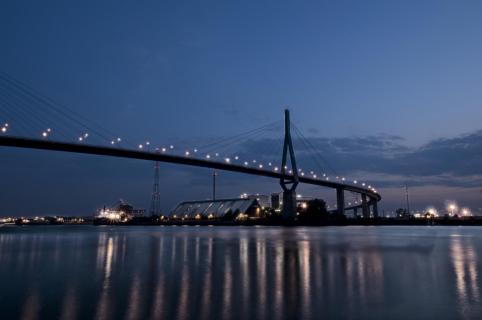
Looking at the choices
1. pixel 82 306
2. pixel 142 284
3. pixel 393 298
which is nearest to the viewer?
pixel 82 306

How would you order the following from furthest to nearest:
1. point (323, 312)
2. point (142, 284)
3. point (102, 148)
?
point (102, 148) → point (142, 284) → point (323, 312)

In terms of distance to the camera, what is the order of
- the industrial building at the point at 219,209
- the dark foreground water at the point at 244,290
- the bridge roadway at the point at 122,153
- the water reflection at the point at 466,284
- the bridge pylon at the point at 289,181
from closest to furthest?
the dark foreground water at the point at 244,290, the water reflection at the point at 466,284, the bridge roadway at the point at 122,153, the bridge pylon at the point at 289,181, the industrial building at the point at 219,209

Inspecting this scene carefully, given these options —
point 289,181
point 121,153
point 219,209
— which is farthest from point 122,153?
point 219,209

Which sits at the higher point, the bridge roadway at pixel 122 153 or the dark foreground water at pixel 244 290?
the bridge roadway at pixel 122 153

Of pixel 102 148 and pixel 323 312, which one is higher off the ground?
pixel 102 148

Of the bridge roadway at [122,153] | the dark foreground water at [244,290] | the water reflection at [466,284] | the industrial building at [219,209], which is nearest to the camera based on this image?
the dark foreground water at [244,290]

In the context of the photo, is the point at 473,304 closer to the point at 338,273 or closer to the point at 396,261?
the point at 338,273

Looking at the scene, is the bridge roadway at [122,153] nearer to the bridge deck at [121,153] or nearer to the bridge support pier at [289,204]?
the bridge deck at [121,153]

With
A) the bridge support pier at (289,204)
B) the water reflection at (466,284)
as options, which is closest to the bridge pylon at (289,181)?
the bridge support pier at (289,204)

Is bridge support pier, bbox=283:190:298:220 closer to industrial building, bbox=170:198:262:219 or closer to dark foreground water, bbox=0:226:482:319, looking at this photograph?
dark foreground water, bbox=0:226:482:319

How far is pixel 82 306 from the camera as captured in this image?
7719mm

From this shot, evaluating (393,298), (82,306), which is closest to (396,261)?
(393,298)

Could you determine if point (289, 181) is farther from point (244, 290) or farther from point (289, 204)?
point (244, 290)

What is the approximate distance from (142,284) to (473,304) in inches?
293
